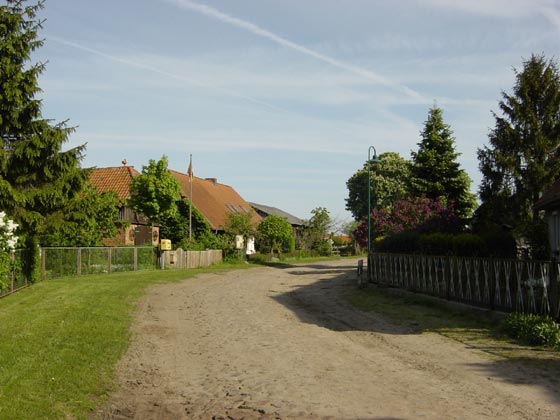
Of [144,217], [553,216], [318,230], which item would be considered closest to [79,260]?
[144,217]

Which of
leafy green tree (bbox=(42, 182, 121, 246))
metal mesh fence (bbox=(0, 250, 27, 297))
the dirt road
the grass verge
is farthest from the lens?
leafy green tree (bbox=(42, 182, 121, 246))

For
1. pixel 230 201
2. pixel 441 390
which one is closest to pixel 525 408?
pixel 441 390

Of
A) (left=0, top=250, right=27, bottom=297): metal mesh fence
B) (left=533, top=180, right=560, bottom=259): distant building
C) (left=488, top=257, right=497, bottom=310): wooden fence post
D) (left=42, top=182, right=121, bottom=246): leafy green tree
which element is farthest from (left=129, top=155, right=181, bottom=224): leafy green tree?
(left=488, top=257, right=497, bottom=310): wooden fence post

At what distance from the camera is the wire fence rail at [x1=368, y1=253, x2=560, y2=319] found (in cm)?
1140

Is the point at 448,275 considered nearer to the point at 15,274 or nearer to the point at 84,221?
the point at 15,274

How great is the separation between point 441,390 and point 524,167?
24.8 m

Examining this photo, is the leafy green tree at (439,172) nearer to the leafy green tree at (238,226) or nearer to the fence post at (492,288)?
the leafy green tree at (238,226)

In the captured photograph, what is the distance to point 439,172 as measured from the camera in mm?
37000

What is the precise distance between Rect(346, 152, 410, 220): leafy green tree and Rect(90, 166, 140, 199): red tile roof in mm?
29250

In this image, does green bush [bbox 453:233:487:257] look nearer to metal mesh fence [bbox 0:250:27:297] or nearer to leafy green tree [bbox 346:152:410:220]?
metal mesh fence [bbox 0:250:27:297]

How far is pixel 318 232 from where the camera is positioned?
65500 millimetres

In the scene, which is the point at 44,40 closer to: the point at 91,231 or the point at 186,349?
the point at 91,231

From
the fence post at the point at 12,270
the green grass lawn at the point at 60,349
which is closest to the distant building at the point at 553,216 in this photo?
the green grass lawn at the point at 60,349

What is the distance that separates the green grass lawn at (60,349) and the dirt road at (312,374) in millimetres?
378
